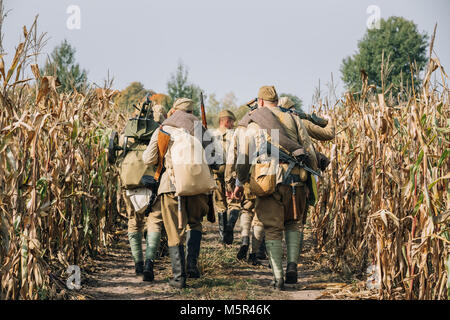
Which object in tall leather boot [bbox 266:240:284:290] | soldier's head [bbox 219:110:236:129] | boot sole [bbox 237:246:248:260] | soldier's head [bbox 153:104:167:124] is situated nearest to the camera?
tall leather boot [bbox 266:240:284:290]

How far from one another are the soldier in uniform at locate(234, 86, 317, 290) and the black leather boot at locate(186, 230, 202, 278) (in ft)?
2.44

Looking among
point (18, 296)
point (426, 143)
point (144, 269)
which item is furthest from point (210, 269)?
point (426, 143)

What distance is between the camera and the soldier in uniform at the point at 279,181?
15.6 feet

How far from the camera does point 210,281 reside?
5.06 metres

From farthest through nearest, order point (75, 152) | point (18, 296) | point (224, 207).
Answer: point (224, 207) → point (75, 152) → point (18, 296)

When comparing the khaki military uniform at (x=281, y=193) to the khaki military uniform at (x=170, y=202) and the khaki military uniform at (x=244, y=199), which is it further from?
the khaki military uniform at (x=170, y=202)

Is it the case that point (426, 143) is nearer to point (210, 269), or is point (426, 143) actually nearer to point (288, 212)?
point (288, 212)

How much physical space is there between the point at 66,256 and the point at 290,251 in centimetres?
235

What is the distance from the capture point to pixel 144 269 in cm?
516

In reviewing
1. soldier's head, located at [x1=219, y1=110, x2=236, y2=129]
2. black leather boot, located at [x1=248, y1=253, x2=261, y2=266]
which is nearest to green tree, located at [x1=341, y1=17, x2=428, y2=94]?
soldier's head, located at [x1=219, y1=110, x2=236, y2=129]

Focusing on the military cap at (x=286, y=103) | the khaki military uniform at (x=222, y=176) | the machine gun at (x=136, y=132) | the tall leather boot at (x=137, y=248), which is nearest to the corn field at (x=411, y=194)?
the military cap at (x=286, y=103)

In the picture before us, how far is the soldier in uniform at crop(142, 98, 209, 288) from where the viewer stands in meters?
4.77

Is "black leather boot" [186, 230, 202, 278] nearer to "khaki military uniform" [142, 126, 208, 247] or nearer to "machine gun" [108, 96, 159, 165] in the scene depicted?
"khaki military uniform" [142, 126, 208, 247]

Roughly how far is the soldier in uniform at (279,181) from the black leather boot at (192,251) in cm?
74
